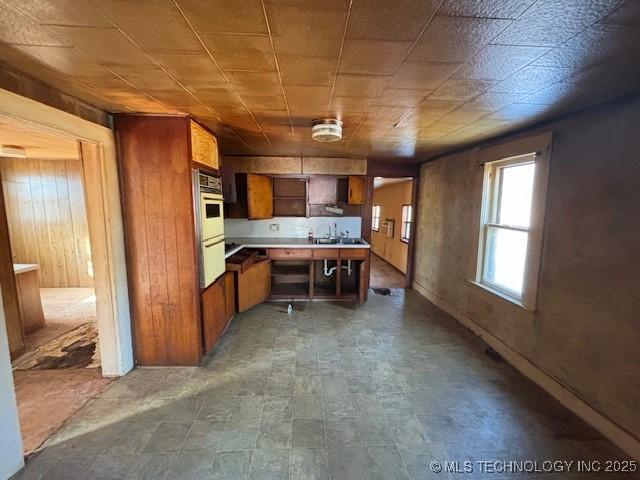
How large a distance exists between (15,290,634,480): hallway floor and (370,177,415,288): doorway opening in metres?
2.41

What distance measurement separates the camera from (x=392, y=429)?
1898mm

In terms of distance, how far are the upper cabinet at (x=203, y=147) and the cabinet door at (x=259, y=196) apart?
1.20 metres

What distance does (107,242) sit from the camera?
2.29 metres

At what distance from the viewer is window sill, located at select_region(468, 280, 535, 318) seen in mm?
2537

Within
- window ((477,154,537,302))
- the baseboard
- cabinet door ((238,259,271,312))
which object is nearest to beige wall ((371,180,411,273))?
window ((477,154,537,302))

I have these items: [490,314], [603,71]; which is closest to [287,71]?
[603,71]

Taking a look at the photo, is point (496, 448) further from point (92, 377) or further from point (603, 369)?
point (92, 377)

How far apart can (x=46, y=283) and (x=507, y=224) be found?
7137 millimetres

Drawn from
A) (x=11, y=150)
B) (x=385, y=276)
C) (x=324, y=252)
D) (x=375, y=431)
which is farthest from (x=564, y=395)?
(x=11, y=150)

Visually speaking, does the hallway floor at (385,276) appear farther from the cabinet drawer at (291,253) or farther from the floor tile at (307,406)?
the floor tile at (307,406)

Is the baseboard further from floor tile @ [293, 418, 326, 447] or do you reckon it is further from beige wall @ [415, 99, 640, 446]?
floor tile @ [293, 418, 326, 447]

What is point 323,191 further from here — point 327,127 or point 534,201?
point 534,201

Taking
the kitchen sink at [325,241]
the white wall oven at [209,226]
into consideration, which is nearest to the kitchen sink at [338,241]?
the kitchen sink at [325,241]

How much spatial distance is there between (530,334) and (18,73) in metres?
4.09
